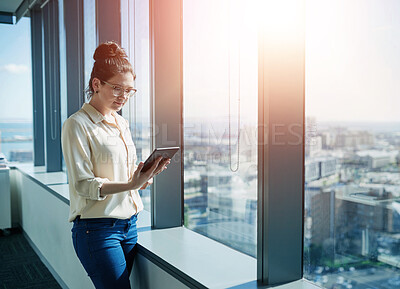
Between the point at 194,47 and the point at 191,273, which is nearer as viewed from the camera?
the point at 191,273

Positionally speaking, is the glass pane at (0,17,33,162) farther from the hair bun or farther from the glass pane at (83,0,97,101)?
the hair bun

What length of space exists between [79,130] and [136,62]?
1.06 m

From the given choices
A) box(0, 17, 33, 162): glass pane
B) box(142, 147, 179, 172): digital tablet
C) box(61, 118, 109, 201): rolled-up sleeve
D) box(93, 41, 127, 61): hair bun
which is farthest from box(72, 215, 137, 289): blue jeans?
box(0, 17, 33, 162): glass pane

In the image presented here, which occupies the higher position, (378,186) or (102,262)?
(378,186)

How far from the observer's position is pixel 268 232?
129cm

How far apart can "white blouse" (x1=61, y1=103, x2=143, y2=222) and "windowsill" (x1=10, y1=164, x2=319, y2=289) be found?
0.24 m

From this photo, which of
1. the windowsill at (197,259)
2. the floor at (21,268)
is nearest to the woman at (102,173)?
the windowsill at (197,259)

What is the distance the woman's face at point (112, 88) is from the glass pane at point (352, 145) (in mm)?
685

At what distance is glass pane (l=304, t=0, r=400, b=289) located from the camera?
3.49 ft

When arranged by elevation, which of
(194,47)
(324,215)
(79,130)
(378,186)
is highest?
(194,47)

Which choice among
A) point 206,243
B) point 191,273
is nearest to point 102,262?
point 191,273

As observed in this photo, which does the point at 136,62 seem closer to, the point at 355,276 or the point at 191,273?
the point at 191,273

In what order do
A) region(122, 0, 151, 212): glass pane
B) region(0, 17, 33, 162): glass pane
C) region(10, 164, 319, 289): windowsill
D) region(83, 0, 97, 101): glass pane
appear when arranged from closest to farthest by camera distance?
region(10, 164, 319, 289): windowsill
region(122, 0, 151, 212): glass pane
region(83, 0, 97, 101): glass pane
region(0, 17, 33, 162): glass pane

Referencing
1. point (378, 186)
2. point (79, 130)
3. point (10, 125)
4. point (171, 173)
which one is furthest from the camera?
point (10, 125)
